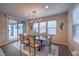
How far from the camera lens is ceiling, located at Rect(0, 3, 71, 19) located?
1875 millimetres

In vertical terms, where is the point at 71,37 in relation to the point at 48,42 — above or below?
above

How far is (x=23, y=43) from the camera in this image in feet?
6.69

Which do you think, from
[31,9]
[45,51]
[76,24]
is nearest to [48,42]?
[45,51]

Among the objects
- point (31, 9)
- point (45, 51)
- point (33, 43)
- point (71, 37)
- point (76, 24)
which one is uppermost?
point (31, 9)

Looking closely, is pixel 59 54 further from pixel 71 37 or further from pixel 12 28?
pixel 12 28

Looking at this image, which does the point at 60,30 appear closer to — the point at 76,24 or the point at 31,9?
the point at 76,24

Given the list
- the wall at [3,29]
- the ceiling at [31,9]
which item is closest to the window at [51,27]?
the ceiling at [31,9]

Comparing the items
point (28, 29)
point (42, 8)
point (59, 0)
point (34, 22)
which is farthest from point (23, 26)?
point (59, 0)

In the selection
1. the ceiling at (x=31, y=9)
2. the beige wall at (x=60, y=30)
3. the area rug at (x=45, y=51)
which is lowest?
the area rug at (x=45, y=51)

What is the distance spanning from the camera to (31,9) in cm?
191

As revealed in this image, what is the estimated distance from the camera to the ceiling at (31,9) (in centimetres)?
188

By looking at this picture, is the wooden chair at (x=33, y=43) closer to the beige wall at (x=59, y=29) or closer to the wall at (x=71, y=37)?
the beige wall at (x=59, y=29)

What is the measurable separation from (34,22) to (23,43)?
0.56m

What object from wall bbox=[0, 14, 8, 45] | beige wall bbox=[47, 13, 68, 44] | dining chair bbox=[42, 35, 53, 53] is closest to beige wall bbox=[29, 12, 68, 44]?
beige wall bbox=[47, 13, 68, 44]
